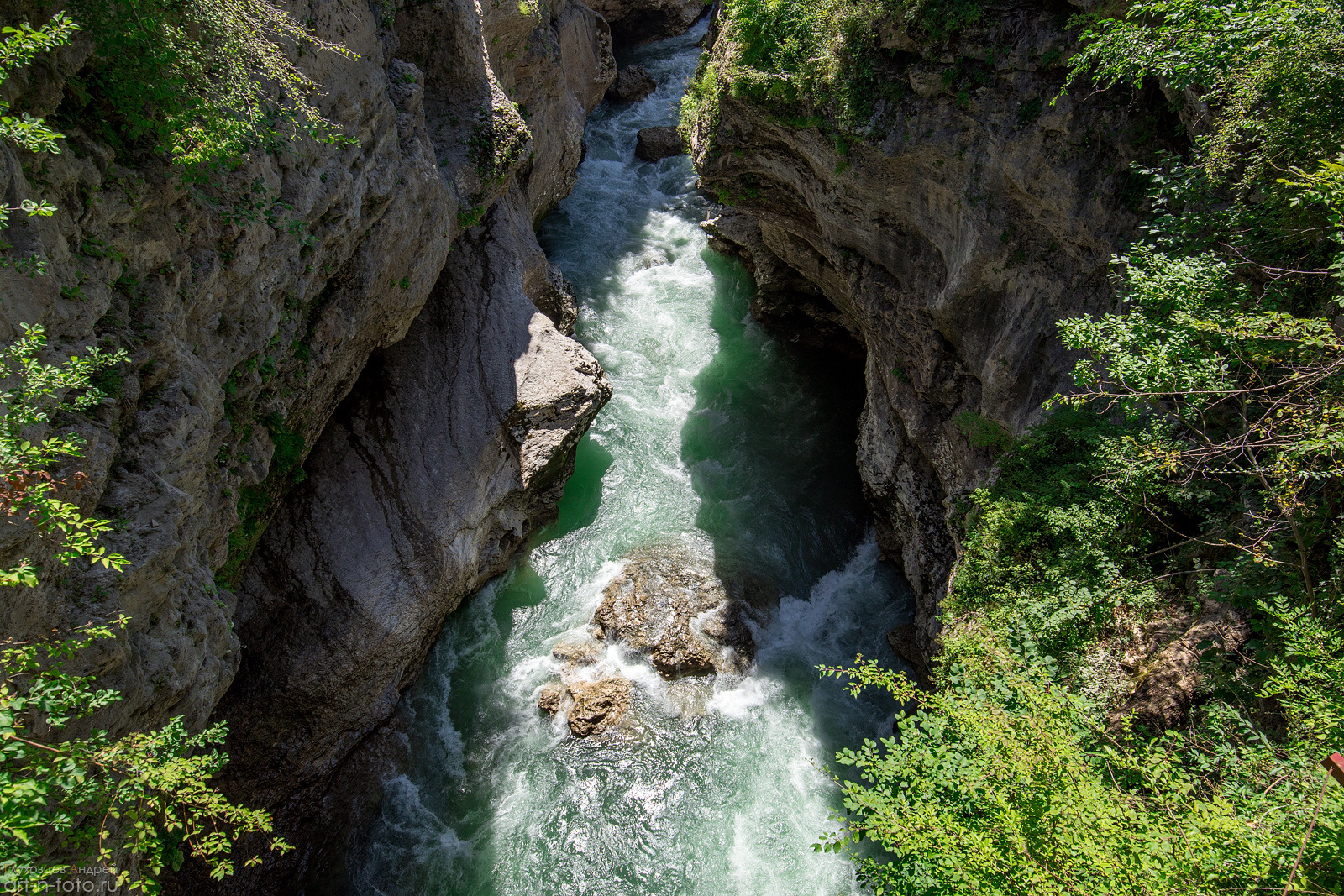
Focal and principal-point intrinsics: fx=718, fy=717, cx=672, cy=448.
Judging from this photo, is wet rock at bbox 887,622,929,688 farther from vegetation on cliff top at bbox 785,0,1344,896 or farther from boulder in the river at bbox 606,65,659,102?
boulder in the river at bbox 606,65,659,102

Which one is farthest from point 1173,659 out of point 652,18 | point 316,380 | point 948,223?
point 652,18

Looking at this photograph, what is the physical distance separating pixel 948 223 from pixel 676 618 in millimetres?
7490

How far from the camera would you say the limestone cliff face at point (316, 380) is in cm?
554

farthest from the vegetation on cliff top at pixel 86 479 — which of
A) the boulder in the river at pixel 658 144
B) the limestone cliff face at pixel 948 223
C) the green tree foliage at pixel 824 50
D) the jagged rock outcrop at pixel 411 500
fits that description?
the boulder in the river at pixel 658 144

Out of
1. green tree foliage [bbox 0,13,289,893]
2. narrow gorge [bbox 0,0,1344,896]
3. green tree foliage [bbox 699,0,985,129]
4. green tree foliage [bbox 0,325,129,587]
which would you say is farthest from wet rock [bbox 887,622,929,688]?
green tree foliage [bbox 0,325,129,587]

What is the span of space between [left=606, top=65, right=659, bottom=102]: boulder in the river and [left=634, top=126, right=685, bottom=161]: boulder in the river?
7.97 ft

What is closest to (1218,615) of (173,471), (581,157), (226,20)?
(173,471)

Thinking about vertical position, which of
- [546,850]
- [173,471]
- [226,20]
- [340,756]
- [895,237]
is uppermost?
[226,20]

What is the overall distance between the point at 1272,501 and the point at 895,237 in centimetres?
729

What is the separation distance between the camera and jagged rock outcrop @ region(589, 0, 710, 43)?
81.9 feet

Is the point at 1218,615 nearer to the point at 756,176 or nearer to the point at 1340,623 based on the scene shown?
the point at 1340,623

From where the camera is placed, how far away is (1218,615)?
645 centimetres

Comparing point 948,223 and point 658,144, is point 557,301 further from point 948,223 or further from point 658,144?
point 658,144

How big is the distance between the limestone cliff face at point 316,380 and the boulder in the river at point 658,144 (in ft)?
18.9
